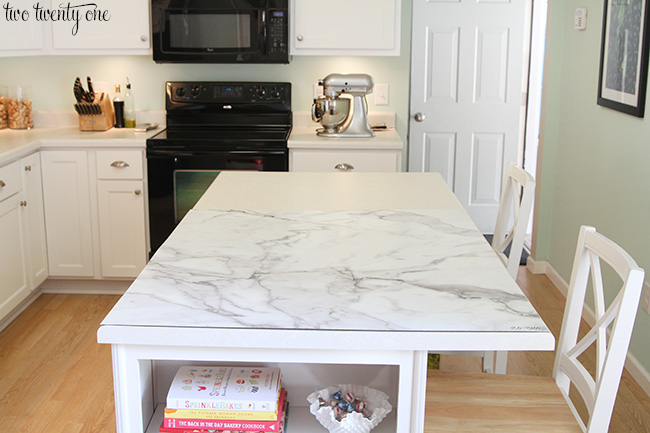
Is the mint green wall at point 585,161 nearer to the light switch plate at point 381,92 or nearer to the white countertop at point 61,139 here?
the light switch plate at point 381,92

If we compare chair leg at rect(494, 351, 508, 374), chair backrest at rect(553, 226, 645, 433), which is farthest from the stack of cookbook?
chair leg at rect(494, 351, 508, 374)

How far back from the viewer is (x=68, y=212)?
396 cm

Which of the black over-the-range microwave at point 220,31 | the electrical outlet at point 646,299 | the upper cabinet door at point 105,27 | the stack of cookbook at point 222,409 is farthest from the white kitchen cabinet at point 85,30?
the stack of cookbook at point 222,409

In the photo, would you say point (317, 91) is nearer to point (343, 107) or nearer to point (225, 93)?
point (343, 107)

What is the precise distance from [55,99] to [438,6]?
2421 millimetres

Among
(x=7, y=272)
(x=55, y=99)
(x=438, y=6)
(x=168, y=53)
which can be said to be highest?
(x=438, y=6)

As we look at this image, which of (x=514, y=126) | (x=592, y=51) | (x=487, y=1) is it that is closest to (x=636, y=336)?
(x=592, y=51)

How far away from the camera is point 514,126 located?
191 inches

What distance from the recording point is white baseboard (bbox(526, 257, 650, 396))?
301 centimetres

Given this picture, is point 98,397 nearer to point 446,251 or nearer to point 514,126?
point 446,251

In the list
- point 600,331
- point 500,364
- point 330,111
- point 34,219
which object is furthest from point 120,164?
point 600,331

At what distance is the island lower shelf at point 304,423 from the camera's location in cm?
162

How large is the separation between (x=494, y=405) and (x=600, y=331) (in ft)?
1.00

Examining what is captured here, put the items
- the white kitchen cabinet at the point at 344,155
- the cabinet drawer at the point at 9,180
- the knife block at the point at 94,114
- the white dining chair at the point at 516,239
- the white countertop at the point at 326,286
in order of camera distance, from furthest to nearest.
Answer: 1. the knife block at the point at 94,114
2. the white kitchen cabinet at the point at 344,155
3. the cabinet drawer at the point at 9,180
4. the white dining chair at the point at 516,239
5. the white countertop at the point at 326,286
